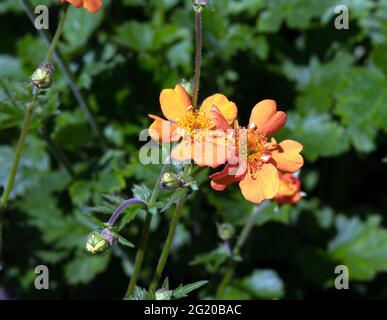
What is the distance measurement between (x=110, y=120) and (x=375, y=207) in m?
1.87

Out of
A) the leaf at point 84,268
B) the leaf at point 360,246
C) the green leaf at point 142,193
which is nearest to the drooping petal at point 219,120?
the green leaf at point 142,193

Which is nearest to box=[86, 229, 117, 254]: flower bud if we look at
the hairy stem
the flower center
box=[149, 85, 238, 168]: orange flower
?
box=[149, 85, 238, 168]: orange flower

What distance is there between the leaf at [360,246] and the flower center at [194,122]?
1671mm

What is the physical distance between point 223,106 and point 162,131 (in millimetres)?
248

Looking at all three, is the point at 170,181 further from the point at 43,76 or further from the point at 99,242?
the point at 43,76

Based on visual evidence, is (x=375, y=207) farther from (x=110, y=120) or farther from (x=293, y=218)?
(x=110, y=120)

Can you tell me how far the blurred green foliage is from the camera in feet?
11.7

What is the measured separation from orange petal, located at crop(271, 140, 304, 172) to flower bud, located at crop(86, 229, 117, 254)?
2.16ft

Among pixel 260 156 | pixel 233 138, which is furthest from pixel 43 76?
pixel 260 156

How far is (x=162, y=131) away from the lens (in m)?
2.27

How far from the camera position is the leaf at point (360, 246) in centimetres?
364

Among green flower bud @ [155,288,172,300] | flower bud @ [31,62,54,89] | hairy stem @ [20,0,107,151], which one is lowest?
green flower bud @ [155,288,172,300]

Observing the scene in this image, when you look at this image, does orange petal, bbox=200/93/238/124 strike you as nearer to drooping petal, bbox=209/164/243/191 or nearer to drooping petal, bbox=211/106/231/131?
drooping petal, bbox=211/106/231/131

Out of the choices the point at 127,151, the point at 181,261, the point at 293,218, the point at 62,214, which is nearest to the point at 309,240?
the point at 293,218
